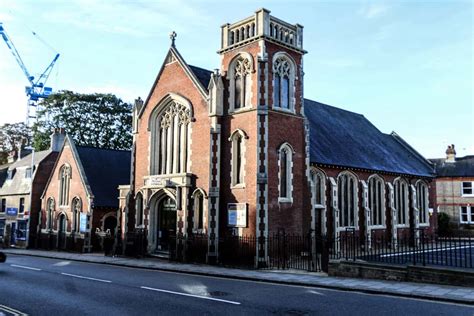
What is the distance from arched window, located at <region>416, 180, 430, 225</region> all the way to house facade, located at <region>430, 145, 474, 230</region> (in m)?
13.4

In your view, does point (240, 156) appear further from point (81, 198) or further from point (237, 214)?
point (81, 198)

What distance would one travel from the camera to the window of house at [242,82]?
901 inches

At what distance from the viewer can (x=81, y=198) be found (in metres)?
33.9

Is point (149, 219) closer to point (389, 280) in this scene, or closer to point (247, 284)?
point (247, 284)

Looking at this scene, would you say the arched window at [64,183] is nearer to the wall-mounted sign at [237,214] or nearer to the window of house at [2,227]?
the window of house at [2,227]

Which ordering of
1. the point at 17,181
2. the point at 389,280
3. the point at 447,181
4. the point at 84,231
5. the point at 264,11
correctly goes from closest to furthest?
1. the point at 389,280
2. the point at 264,11
3. the point at 84,231
4. the point at 17,181
5. the point at 447,181

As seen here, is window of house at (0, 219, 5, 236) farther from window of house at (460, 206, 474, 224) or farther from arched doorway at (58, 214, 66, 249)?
window of house at (460, 206, 474, 224)

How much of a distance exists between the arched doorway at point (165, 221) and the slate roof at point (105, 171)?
8285mm

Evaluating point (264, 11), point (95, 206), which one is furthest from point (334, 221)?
point (95, 206)

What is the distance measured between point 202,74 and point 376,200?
15164mm

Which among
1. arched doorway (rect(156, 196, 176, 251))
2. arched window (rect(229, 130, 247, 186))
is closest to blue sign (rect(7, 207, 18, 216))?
arched doorway (rect(156, 196, 176, 251))

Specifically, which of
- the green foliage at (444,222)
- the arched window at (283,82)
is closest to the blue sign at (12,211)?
the arched window at (283,82)

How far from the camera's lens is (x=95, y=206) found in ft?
107

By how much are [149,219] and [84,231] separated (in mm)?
8739
